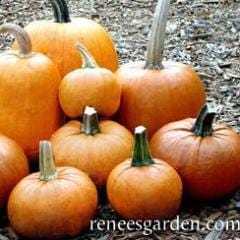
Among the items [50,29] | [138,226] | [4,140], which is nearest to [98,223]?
[138,226]

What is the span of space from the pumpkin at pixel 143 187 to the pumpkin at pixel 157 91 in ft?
1.58

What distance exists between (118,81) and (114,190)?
0.61 m

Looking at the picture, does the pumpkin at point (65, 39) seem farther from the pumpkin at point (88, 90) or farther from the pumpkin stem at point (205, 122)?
the pumpkin stem at point (205, 122)

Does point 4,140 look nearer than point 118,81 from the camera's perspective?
Yes

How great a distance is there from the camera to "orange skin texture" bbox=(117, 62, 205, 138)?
2818mm

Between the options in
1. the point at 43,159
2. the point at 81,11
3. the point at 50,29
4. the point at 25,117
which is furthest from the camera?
the point at 81,11

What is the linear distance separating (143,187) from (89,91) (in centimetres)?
54

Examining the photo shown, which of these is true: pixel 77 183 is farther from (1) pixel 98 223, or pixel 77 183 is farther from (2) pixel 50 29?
(2) pixel 50 29

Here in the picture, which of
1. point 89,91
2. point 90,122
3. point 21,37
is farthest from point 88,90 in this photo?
point 21,37

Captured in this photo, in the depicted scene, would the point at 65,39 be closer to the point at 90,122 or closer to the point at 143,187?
the point at 90,122

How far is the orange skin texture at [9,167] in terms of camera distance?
248 cm

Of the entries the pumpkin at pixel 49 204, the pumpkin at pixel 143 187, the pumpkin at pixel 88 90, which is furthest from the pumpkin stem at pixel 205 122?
the pumpkin at pixel 49 204

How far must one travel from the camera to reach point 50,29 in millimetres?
3010

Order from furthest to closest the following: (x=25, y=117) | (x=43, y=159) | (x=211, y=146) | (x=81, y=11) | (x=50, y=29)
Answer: (x=81, y=11) → (x=50, y=29) → (x=25, y=117) → (x=211, y=146) → (x=43, y=159)
